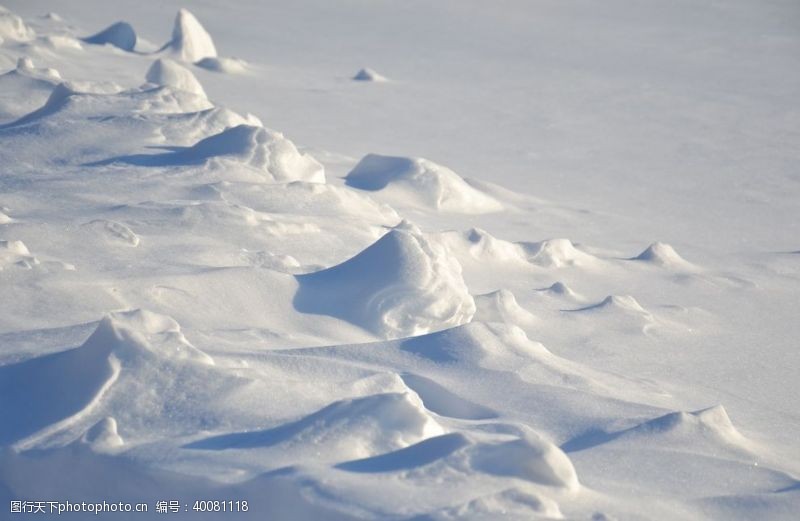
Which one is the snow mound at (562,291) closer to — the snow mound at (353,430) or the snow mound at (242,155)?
the snow mound at (242,155)

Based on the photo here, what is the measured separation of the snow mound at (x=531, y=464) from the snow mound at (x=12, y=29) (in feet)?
23.4

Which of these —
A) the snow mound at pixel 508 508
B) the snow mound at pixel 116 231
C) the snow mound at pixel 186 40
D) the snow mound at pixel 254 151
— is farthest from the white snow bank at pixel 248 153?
the snow mound at pixel 186 40

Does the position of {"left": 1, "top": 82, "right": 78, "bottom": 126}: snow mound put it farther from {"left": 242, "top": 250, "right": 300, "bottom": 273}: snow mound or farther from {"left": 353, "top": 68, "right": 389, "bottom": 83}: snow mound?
{"left": 353, "top": 68, "right": 389, "bottom": 83}: snow mound

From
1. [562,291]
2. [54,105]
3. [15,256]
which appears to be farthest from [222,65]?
→ [15,256]

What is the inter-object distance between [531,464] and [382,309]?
1.21 m

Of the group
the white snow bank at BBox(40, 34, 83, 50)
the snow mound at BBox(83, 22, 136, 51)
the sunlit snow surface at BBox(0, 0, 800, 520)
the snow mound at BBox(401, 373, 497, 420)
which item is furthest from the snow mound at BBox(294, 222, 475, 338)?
the snow mound at BBox(83, 22, 136, 51)

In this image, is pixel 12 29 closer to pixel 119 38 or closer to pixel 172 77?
pixel 119 38

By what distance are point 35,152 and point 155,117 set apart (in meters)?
0.71

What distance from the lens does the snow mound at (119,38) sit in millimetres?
8992

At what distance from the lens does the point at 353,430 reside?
221cm

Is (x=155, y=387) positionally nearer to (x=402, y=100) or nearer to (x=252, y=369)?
(x=252, y=369)

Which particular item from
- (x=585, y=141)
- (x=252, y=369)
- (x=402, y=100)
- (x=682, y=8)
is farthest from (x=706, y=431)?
(x=682, y=8)

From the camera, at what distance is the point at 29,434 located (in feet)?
7.38

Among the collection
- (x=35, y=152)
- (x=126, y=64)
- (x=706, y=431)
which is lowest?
(x=126, y=64)
